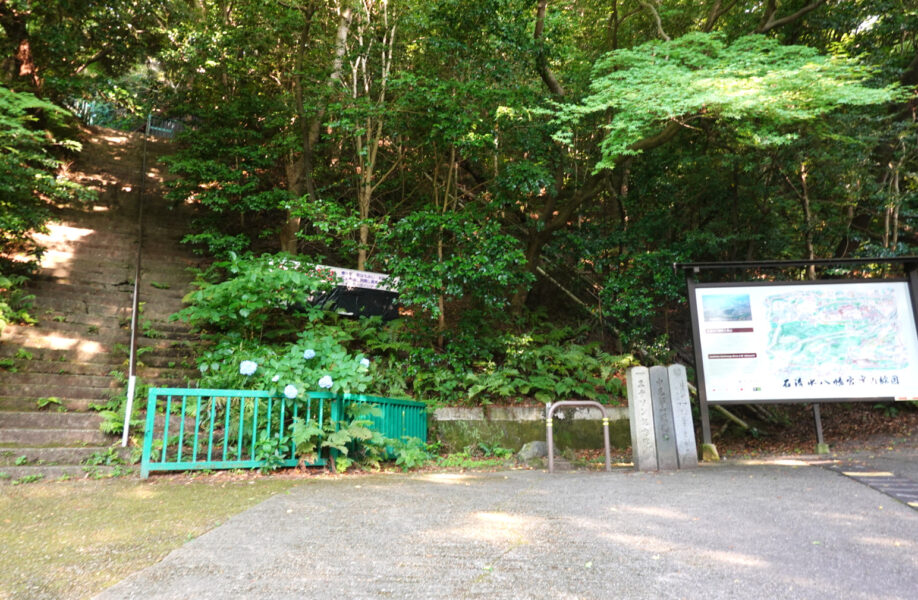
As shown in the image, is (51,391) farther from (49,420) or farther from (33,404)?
(49,420)

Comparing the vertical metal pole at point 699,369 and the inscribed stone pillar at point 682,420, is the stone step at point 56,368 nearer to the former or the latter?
the inscribed stone pillar at point 682,420

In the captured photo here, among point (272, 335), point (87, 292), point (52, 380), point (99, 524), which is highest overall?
point (87, 292)

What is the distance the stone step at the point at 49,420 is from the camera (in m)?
6.29

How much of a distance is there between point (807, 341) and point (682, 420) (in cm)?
236

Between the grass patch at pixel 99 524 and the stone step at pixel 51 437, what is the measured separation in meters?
1.07

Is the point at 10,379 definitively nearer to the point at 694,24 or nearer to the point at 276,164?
the point at 276,164

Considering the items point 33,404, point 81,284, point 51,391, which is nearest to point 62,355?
point 51,391

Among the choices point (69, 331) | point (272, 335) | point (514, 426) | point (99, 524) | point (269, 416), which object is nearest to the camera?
point (99, 524)

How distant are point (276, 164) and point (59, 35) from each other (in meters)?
5.18

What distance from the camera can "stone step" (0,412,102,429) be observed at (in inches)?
247

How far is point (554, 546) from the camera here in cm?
340

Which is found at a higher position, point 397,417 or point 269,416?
point 269,416

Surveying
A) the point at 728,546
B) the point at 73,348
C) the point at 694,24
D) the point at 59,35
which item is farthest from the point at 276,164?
the point at 728,546

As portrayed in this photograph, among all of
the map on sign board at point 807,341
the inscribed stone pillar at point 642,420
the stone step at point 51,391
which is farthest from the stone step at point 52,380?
the map on sign board at point 807,341
